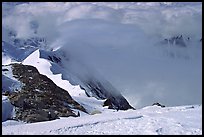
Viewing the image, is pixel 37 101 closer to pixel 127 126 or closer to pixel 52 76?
pixel 127 126

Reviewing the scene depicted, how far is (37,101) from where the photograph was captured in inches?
2184

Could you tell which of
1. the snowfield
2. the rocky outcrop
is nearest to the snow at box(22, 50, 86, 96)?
the rocky outcrop

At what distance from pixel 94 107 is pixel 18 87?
12.5 meters

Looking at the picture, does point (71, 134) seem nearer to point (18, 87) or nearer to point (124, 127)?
point (124, 127)

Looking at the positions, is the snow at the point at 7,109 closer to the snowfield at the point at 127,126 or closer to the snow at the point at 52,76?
the snowfield at the point at 127,126

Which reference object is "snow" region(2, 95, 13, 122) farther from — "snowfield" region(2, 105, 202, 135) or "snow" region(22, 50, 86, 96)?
"snow" region(22, 50, 86, 96)

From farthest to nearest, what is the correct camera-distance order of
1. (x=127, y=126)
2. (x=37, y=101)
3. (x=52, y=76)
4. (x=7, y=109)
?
(x=52, y=76) → (x=37, y=101) → (x=7, y=109) → (x=127, y=126)

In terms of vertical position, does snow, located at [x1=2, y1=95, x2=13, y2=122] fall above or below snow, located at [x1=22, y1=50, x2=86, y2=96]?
above

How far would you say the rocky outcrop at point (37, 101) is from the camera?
45622 mm

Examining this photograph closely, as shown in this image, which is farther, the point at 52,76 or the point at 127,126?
the point at 52,76

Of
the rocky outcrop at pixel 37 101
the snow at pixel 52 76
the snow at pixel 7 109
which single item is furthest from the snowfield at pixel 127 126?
the snow at pixel 52 76

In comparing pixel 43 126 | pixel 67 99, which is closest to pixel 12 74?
pixel 67 99

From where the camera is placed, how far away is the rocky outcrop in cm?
4562

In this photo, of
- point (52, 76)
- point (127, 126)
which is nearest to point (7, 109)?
point (127, 126)
